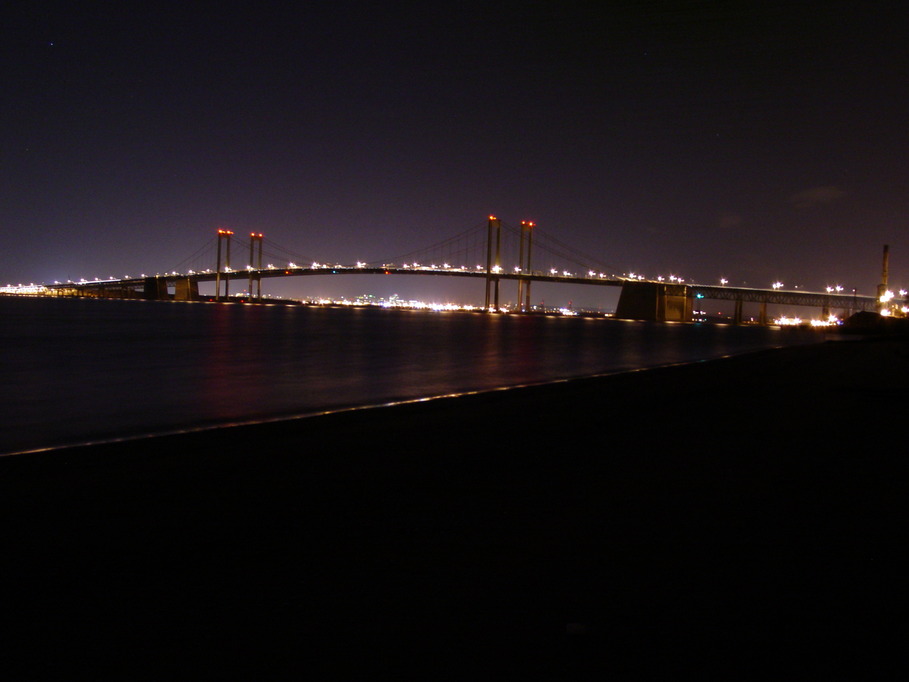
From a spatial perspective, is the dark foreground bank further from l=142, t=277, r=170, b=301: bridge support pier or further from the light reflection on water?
l=142, t=277, r=170, b=301: bridge support pier

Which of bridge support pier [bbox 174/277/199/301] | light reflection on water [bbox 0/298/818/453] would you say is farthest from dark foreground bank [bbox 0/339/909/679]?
bridge support pier [bbox 174/277/199/301]

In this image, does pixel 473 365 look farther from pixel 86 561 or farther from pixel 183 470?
pixel 86 561

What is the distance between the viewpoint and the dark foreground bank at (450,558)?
1735mm

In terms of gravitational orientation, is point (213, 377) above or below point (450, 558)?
below

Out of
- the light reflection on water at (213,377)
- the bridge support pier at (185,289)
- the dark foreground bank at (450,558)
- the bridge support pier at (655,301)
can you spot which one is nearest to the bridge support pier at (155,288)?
the bridge support pier at (185,289)

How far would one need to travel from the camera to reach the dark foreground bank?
174 centimetres

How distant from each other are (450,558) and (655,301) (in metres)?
65.1

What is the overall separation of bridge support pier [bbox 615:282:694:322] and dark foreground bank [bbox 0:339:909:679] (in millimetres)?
62011

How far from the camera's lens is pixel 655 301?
64688 mm

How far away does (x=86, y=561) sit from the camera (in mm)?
2277

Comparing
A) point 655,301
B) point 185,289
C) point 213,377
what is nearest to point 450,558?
point 213,377

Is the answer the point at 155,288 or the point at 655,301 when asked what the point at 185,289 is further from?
the point at 655,301

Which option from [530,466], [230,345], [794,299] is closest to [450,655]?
[530,466]

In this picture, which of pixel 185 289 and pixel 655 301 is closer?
pixel 655 301
